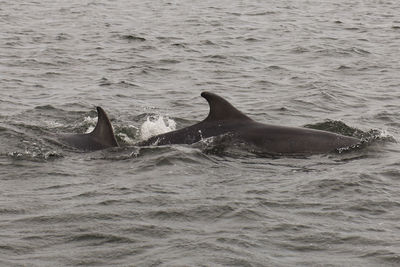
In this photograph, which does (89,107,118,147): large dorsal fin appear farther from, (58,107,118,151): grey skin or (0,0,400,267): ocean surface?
(0,0,400,267): ocean surface

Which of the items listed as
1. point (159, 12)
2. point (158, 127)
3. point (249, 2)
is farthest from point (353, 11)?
point (158, 127)

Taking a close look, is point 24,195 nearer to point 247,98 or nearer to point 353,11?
point 247,98

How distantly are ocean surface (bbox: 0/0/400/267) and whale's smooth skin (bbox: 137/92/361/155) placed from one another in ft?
→ 0.90

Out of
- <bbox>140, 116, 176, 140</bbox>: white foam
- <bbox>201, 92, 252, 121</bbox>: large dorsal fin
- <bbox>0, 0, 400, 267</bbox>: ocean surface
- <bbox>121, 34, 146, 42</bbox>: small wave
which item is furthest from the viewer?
<bbox>121, 34, 146, 42</bbox>: small wave

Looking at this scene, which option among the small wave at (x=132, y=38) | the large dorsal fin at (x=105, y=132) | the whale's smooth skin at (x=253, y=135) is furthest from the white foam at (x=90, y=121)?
the small wave at (x=132, y=38)

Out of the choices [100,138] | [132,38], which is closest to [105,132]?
[100,138]

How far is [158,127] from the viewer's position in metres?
15.4

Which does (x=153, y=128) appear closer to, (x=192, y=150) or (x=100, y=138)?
(x=100, y=138)

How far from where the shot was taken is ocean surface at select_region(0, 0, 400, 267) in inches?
377

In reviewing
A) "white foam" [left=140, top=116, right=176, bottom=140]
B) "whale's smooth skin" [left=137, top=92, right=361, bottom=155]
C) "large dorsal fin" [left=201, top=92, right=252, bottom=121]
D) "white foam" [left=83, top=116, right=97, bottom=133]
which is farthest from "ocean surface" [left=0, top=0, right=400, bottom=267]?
"large dorsal fin" [left=201, top=92, right=252, bottom=121]

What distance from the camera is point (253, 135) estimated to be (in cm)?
1355

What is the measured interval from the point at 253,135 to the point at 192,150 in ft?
3.48

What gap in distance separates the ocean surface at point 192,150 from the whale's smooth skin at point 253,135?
0.28 meters

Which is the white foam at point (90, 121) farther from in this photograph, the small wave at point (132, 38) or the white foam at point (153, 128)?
the small wave at point (132, 38)
